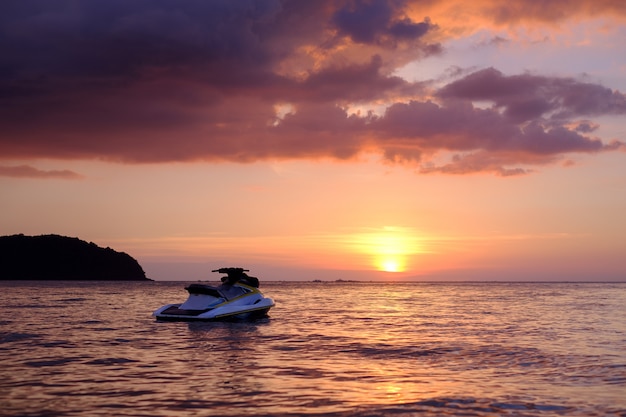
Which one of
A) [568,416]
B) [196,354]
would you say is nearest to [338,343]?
[196,354]

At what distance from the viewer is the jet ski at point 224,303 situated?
137 ft

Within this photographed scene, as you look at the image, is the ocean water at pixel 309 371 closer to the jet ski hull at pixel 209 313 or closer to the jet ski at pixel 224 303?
the jet ski hull at pixel 209 313

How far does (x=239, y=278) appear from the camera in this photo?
1811 inches

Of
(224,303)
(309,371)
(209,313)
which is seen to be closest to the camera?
(309,371)

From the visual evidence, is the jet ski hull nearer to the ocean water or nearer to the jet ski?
the jet ski

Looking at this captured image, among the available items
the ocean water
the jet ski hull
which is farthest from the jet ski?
the ocean water

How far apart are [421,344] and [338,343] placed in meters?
3.78

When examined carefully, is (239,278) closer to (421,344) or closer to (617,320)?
(421,344)

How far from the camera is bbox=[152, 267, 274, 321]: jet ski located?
4162 cm

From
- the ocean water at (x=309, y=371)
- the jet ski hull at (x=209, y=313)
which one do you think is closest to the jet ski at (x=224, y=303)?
the jet ski hull at (x=209, y=313)

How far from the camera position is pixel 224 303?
4294 centimetres

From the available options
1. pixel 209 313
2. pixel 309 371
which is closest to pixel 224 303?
pixel 209 313

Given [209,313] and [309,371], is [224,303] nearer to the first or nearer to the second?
[209,313]

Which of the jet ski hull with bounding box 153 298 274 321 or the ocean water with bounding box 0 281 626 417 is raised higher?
the jet ski hull with bounding box 153 298 274 321
